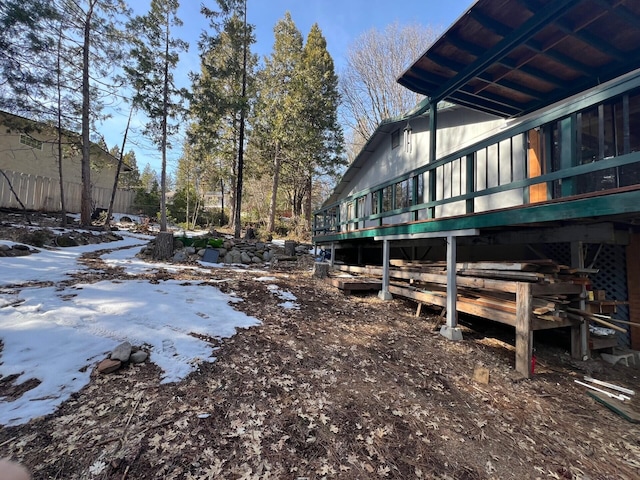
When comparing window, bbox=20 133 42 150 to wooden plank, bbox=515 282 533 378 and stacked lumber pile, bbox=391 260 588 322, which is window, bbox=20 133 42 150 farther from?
wooden plank, bbox=515 282 533 378

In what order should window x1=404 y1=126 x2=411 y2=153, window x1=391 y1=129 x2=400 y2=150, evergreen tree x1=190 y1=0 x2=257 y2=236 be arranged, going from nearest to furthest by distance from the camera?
window x1=404 y1=126 x2=411 y2=153, window x1=391 y1=129 x2=400 y2=150, evergreen tree x1=190 y1=0 x2=257 y2=236

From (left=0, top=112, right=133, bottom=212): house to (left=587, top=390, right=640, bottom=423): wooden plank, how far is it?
19023 mm

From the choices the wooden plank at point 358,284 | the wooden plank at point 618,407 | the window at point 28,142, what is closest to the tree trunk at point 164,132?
the window at point 28,142

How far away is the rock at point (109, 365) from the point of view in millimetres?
2650

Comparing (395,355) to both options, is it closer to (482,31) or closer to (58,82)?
(482,31)

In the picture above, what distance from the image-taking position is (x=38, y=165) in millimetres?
18062

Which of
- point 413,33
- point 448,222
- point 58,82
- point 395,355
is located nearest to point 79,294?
point 395,355

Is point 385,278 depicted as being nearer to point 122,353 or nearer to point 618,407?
point 618,407

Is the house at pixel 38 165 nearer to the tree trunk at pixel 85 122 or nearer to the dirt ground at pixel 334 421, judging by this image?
the tree trunk at pixel 85 122

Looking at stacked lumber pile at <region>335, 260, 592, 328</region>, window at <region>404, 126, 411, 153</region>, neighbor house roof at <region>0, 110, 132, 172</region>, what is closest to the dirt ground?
stacked lumber pile at <region>335, 260, 592, 328</region>

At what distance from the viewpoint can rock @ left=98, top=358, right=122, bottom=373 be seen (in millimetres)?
2650

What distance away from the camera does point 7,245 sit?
727cm

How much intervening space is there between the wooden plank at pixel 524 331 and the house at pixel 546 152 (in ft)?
0.04

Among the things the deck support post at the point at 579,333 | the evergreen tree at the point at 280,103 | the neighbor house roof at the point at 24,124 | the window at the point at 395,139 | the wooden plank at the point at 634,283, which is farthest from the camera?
the evergreen tree at the point at 280,103
